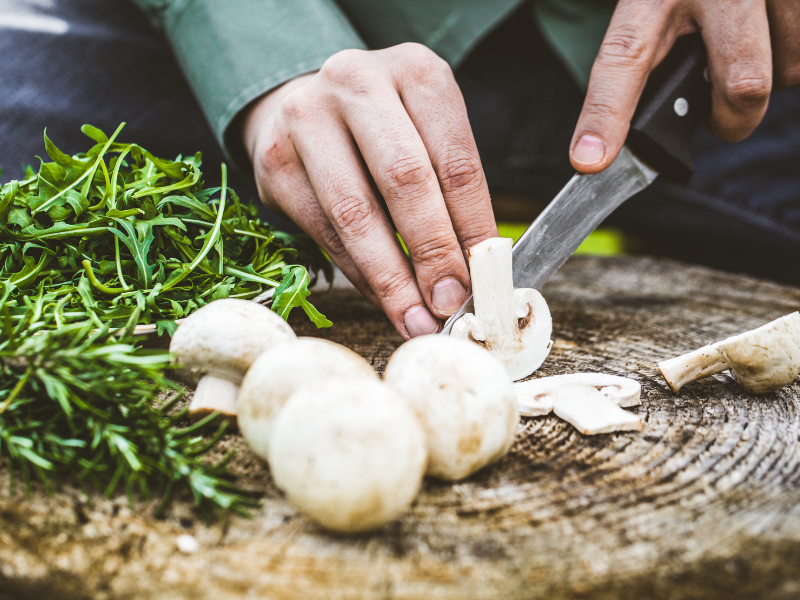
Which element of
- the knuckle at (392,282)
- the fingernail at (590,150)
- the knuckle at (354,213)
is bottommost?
the knuckle at (392,282)

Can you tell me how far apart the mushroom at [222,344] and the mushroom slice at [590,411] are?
66 centimetres

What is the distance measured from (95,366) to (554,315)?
162 centimetres

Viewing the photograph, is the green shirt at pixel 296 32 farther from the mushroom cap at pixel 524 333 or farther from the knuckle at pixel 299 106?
the mushroom cap at pixel 524 333

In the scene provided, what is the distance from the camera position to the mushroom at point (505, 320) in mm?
1458

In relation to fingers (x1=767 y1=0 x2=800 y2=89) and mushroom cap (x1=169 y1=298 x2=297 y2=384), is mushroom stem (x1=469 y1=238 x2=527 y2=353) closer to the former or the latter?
mushroom cap (x1=169 y1=298 x2=297 y2=384)

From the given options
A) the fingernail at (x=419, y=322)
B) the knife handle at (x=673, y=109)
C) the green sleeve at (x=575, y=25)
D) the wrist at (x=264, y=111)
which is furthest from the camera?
the green sleeve at (x=575, y=25)

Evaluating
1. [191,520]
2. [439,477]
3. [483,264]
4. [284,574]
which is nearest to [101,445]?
[191,520]

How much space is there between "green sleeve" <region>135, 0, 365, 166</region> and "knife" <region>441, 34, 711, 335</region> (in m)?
1.08

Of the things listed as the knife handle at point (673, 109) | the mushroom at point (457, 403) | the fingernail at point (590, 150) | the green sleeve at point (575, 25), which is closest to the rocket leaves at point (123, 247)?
the mushroom at point (457, 403)

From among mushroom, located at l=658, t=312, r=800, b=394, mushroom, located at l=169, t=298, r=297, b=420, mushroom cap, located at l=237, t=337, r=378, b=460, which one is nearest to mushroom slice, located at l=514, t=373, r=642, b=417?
mushroom, located at l=658, t=312, r=800, b=394

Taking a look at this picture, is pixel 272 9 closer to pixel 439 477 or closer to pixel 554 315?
pixel 554 315

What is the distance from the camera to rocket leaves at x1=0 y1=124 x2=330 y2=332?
1.42 metres

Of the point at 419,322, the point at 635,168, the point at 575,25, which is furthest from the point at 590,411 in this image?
the point at 575,25

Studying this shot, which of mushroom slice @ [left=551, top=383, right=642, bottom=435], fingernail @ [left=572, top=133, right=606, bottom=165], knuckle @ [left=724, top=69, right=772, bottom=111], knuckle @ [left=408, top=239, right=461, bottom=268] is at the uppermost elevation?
knuckle @ [left=724, top=69, right=772, bottom=111]
